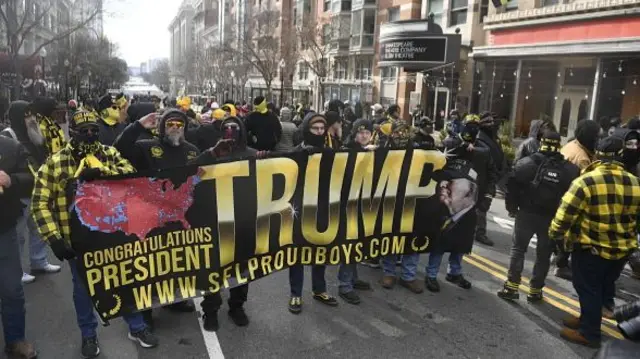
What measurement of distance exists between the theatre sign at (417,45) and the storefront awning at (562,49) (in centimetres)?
113

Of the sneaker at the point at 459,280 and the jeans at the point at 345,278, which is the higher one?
the jeans at the point at 345,278

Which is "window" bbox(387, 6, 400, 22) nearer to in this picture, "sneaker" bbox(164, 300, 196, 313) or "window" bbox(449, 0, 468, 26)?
"window" bbox(449, 0, 468, 26)

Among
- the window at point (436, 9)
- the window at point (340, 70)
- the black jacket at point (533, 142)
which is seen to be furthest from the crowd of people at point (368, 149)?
the window at point (340, 70)

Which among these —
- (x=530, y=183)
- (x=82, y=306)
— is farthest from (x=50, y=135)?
(x=530, y=183)

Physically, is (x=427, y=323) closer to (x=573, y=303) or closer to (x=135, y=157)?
(x=573, y=303)

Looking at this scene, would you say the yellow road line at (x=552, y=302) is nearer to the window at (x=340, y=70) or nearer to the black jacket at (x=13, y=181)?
the black jacket at (x=13, y=181)

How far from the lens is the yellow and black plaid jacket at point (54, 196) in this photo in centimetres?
366

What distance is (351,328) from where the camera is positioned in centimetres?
470

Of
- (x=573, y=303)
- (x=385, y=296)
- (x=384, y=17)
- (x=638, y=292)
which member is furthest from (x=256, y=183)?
(x=384, y=17)

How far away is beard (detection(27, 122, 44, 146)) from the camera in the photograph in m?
5.79

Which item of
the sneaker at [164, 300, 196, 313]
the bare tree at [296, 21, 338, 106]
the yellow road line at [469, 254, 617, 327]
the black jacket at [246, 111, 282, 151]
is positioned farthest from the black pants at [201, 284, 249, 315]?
the bare tree at [296, 21, 338, 106]

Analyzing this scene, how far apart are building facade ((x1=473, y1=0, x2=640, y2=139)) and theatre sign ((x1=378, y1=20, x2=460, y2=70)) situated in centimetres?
133

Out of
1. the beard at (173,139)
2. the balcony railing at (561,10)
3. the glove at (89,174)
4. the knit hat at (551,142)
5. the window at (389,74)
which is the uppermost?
the balcony railing at (561,10)

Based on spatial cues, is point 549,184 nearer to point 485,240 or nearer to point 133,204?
point 485,240
